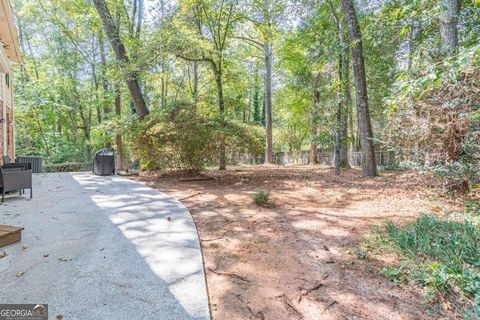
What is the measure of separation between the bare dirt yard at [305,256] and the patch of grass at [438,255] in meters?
0.14

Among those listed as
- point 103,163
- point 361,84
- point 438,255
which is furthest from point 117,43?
point 438,255

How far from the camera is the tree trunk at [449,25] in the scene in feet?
14.3

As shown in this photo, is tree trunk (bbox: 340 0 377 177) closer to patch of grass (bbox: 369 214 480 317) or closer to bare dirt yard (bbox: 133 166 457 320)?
bare dirt yard (bbox: 133 166 457 320)

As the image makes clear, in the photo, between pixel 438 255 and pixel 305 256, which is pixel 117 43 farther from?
pixel 438 255

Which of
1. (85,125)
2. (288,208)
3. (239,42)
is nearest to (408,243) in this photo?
(288,208)

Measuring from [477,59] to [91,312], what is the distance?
373 cm

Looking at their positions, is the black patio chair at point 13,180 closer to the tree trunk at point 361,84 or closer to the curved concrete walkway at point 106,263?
the curved concrete walkway at point 106,263

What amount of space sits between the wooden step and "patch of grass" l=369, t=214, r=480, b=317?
3.85m

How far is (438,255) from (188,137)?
6.00 m

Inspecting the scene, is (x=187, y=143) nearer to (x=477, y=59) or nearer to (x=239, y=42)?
(x=477, y=59)

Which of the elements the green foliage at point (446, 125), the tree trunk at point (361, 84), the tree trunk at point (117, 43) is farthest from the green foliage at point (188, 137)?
the green foliage at point (446, 125)

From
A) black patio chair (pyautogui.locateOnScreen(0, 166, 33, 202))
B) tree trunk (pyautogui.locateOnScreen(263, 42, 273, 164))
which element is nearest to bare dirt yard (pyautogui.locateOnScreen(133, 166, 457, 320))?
black patio chair (pyautogui.locateOnScreen(0, 166, 33, 202))

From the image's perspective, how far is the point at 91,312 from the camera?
65.1 inches

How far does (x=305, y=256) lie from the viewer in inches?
103
